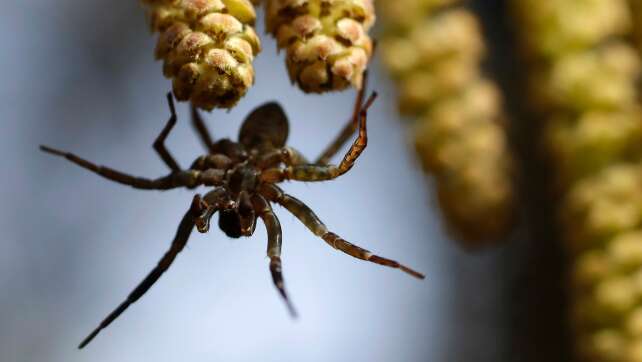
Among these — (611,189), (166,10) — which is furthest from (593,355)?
(166,10)

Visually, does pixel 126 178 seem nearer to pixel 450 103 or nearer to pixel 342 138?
pixel 342 138

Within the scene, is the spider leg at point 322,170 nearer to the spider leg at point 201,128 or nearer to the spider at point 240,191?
the spider at point 240,191

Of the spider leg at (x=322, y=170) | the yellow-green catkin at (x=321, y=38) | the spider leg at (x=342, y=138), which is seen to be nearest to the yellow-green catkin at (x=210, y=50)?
the yellow-green catkin at (x=321, y=38)

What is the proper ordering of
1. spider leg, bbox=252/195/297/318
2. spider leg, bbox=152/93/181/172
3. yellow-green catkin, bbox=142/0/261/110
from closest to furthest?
yellow-green catkin, bbox=142/0/261/110 < spider leg, bbox=252/195/297/318 < spider leg, bbox=152/93/181/172

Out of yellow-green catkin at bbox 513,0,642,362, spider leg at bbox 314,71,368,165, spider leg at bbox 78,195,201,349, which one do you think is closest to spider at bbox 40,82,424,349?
spider leg at bbox 78,195,201,349

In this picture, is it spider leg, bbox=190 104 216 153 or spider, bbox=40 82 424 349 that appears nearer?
spider, bbox=40 82 424 349

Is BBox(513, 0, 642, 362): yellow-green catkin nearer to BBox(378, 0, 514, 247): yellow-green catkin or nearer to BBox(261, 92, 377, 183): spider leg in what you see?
BBox(378, 0, 514, 247): yellow-green catkin

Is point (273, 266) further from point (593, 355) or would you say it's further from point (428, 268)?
point (428, 268)
